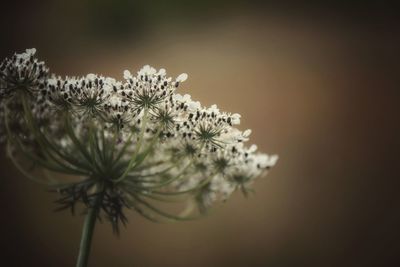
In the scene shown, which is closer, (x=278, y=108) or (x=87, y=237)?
(x=87, y=237)

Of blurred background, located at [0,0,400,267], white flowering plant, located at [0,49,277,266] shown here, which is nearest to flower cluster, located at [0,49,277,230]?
white flowering plant, located at [0,49,277,266]

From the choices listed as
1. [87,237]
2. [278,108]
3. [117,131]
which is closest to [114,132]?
[117,131]

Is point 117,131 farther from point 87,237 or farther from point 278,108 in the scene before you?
A: point 278,108

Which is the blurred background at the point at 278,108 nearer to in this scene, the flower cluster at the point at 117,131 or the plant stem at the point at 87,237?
the flower cluster at the point at 117,131

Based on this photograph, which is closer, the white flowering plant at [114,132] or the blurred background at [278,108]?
the white flowering plant at [114,132]

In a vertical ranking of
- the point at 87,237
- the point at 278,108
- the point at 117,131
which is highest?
the point at 278,108

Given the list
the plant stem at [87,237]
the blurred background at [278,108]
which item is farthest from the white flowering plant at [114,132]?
the blurred background at [278,108]
